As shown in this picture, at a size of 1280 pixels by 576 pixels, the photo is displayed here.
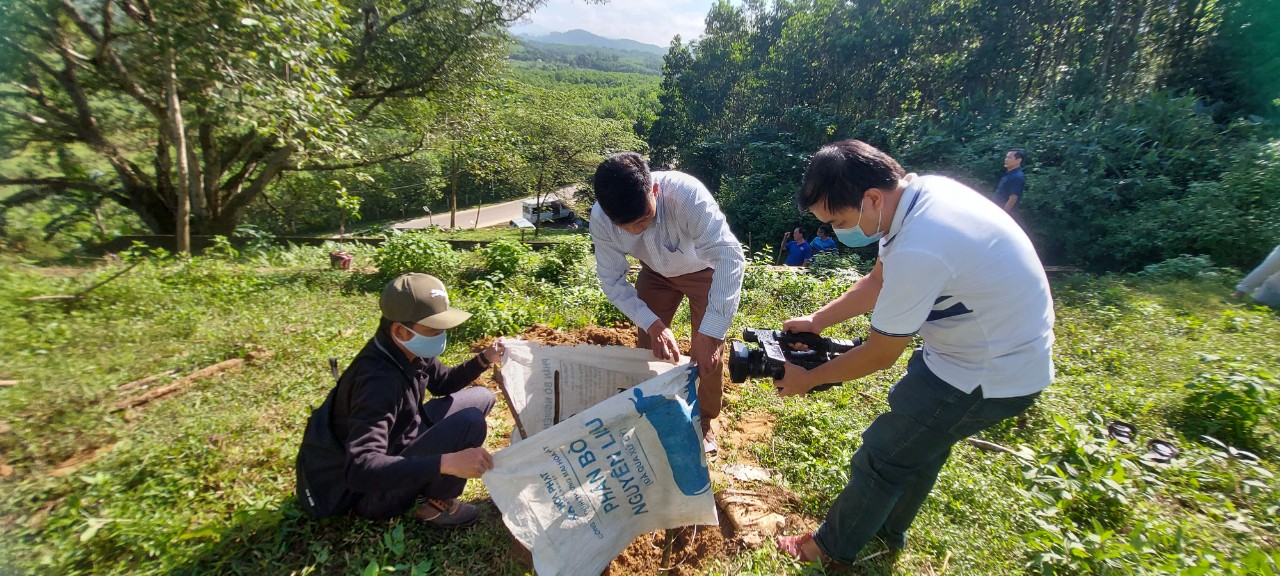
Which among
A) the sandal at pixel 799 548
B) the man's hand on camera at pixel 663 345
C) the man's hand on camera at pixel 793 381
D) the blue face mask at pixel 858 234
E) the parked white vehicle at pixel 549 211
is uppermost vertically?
the blue face mask at pixel 858 234

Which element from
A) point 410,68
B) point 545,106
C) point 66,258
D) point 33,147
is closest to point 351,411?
point 66,258

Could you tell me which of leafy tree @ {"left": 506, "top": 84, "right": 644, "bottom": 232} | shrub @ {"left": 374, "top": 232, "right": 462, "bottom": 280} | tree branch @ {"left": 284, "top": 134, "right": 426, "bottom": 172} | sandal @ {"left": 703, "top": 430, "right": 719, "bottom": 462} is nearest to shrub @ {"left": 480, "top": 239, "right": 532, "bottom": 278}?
shrub @ {"left": 374, "top": 232, "right": 462, "bottom": 280}

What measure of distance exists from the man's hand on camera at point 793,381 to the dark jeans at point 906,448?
29 centimetres

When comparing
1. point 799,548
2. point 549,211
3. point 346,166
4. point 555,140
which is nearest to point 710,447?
point 799,548

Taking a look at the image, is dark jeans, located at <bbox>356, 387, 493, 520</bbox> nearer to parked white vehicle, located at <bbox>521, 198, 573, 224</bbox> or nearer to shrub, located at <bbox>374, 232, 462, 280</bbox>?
shrub, located at <bbox>374, 232, 462, 280</bbox>

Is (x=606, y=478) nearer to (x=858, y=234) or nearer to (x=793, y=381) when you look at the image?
(x=793, y=381)

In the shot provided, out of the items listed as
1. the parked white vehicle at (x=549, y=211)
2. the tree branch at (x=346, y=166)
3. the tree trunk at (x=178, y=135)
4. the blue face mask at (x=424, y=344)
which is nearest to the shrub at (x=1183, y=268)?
the blue face mask at (x=424, y=344)

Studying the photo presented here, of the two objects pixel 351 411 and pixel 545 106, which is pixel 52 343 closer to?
pixel 351 411

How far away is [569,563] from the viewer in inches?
69.5

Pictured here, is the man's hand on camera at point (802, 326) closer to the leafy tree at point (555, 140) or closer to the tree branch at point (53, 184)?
the tree branch at point (53, 184)

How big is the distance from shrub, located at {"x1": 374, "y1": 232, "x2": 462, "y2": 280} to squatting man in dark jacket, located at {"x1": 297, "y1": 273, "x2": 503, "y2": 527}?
4.13 meters

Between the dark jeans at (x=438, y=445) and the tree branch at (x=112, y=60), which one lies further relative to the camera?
the tree branch at (x=112, y=60)

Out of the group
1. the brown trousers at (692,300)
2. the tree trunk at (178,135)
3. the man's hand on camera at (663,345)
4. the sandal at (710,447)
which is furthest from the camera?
the tree trunk at (178,135)

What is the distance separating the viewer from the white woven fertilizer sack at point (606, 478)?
1744 mm
